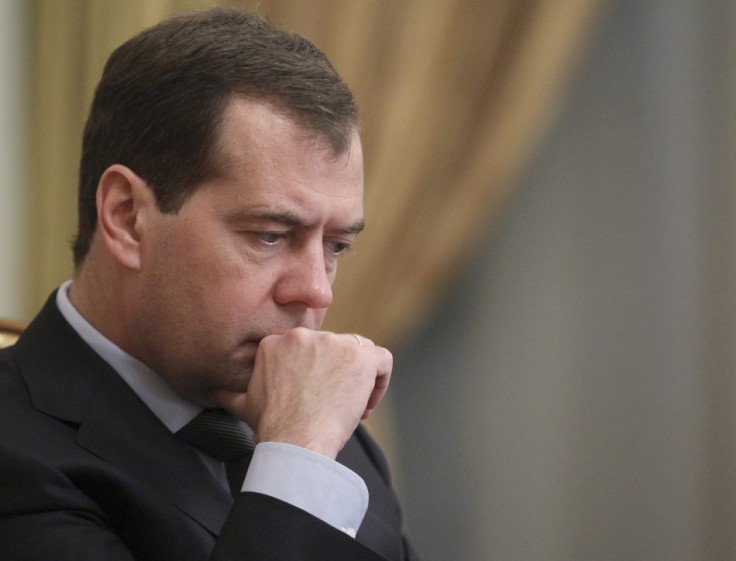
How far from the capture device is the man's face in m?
1.38

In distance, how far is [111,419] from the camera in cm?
136

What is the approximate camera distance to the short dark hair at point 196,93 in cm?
140

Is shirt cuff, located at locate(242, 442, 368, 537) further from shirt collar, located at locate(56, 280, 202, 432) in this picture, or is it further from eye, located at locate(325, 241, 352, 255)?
eye, located at locate(325, 241, 352, 255)

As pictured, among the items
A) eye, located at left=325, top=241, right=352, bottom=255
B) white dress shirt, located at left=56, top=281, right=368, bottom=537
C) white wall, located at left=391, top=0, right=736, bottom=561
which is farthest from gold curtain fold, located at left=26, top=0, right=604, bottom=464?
white dress shirt, located at left=56, top=281, right=368, bottom=537

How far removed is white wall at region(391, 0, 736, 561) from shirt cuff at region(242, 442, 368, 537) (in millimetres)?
1701

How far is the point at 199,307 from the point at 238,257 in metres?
0.09

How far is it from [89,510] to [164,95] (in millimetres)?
599

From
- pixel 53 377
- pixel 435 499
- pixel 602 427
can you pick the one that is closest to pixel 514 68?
pixel 602 427

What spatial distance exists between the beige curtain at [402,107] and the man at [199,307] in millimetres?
1188

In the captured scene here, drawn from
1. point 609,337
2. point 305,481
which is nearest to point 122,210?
point 305,481

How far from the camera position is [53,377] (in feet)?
4.56

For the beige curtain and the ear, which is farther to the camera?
the beige curtain

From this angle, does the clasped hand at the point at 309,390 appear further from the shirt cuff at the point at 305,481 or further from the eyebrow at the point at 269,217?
the eyebrow at the point at 269,217

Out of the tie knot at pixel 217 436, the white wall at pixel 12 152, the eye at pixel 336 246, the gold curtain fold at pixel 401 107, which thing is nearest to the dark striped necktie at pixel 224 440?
the tie knot at pixel 217 436
